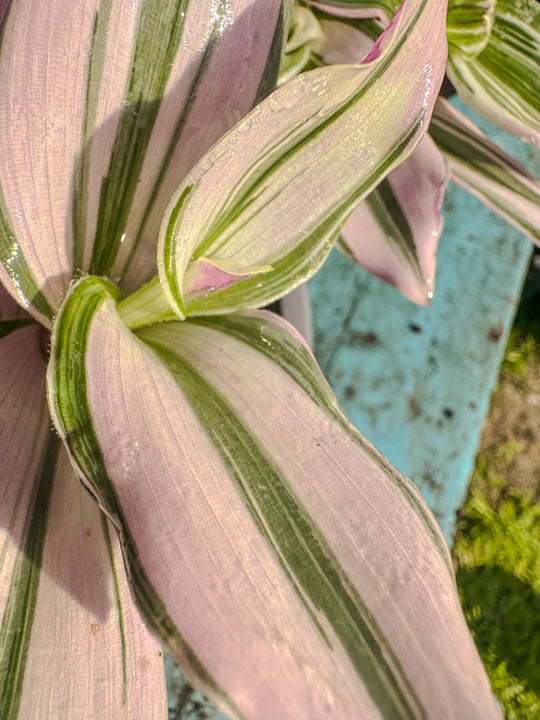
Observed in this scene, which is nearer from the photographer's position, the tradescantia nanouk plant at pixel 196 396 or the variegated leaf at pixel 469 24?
the tradescantia nanouk plant at pixel 196 396

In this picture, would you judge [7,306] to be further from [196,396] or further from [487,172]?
[487,172]

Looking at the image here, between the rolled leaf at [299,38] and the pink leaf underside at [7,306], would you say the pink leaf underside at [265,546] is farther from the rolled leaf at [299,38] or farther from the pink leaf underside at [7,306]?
the rolled leaf at [299,38]

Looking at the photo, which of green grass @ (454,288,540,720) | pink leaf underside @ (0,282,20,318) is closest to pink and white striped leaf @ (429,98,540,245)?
pink leaf underside @ (0,282,20,318)

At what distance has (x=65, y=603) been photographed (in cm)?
29

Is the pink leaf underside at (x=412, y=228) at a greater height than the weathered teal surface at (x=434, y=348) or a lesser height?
greater

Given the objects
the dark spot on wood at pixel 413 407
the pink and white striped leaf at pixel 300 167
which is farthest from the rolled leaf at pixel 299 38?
the dark spot on wood at pixel 413 407

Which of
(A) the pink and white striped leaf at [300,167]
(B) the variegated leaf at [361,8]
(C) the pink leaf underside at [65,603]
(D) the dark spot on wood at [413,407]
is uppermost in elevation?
(B) the variegated leaf at [361,8]

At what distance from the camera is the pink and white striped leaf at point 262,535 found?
8.5 inches

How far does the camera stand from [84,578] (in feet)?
0.97

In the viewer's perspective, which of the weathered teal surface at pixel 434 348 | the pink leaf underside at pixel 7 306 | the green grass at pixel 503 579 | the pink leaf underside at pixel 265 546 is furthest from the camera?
the green grass at pixel 503 579

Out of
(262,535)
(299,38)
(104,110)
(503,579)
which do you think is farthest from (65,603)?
(503,579)

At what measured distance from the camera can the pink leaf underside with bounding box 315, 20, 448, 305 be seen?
1.32ft

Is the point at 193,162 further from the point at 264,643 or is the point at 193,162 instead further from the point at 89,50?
the point at 264,643

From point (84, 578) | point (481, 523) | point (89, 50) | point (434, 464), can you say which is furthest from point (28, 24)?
point (481, 523)
